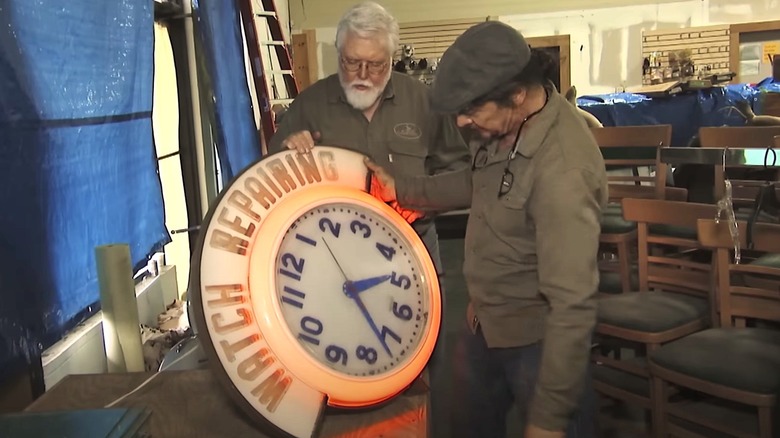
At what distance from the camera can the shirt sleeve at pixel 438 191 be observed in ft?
4.62

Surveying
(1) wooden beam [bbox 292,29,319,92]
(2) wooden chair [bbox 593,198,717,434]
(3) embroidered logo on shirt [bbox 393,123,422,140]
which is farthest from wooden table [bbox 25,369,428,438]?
(1) wooden beam [bbox 292,29,319,92]

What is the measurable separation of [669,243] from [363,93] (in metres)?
1.34

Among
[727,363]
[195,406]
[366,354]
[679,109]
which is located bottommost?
[727,363]

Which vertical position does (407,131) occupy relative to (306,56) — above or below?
below

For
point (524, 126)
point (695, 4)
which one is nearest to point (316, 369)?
point (524, 126)

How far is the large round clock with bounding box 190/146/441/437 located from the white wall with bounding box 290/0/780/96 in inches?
244

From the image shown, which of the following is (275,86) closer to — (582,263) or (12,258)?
(12,258)

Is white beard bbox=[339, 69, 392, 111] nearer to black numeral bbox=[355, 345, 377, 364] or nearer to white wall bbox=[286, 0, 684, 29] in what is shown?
black numeral bbox=[355, 345, 377, 364]

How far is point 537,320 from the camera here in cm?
134

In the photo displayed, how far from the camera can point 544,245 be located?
1.16 m

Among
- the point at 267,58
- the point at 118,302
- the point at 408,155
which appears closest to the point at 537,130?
the point at 408,155

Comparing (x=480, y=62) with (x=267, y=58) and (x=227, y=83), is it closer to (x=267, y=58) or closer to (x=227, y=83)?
(x=227, y=83)

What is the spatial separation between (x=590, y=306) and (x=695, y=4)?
22.4 feet

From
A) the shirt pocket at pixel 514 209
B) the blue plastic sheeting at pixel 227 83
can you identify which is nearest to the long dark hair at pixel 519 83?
the shirt pocket at pixel 514 209
